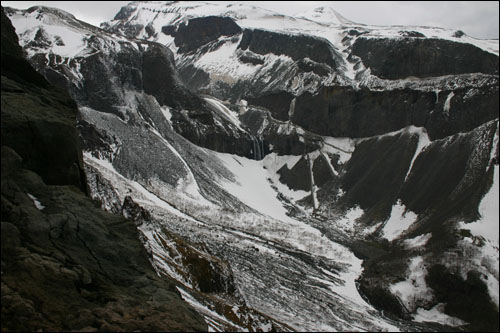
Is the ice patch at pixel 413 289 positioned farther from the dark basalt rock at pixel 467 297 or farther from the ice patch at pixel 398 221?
the ice patch at pixel 398 221

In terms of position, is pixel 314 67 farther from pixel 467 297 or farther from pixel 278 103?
pixel 467 297

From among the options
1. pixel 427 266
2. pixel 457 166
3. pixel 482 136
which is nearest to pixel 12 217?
pixel 427 266

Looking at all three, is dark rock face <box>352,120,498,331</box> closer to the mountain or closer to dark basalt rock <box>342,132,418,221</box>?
dark basalt rock <box>342,132,418,221</box>

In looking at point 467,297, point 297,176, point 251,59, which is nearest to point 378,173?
point 297,176

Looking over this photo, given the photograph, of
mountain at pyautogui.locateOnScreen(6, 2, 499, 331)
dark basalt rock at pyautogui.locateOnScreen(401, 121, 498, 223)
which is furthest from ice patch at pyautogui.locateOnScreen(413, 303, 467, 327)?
dark basalt rock at pyautogui.locateOnScreen(401, 121, 498, 223)

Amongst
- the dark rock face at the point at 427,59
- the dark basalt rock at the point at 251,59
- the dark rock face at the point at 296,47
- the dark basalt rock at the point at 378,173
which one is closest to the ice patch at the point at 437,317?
the dark basalt rock at the point at 378,173

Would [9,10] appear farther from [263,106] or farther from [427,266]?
[427,266]
